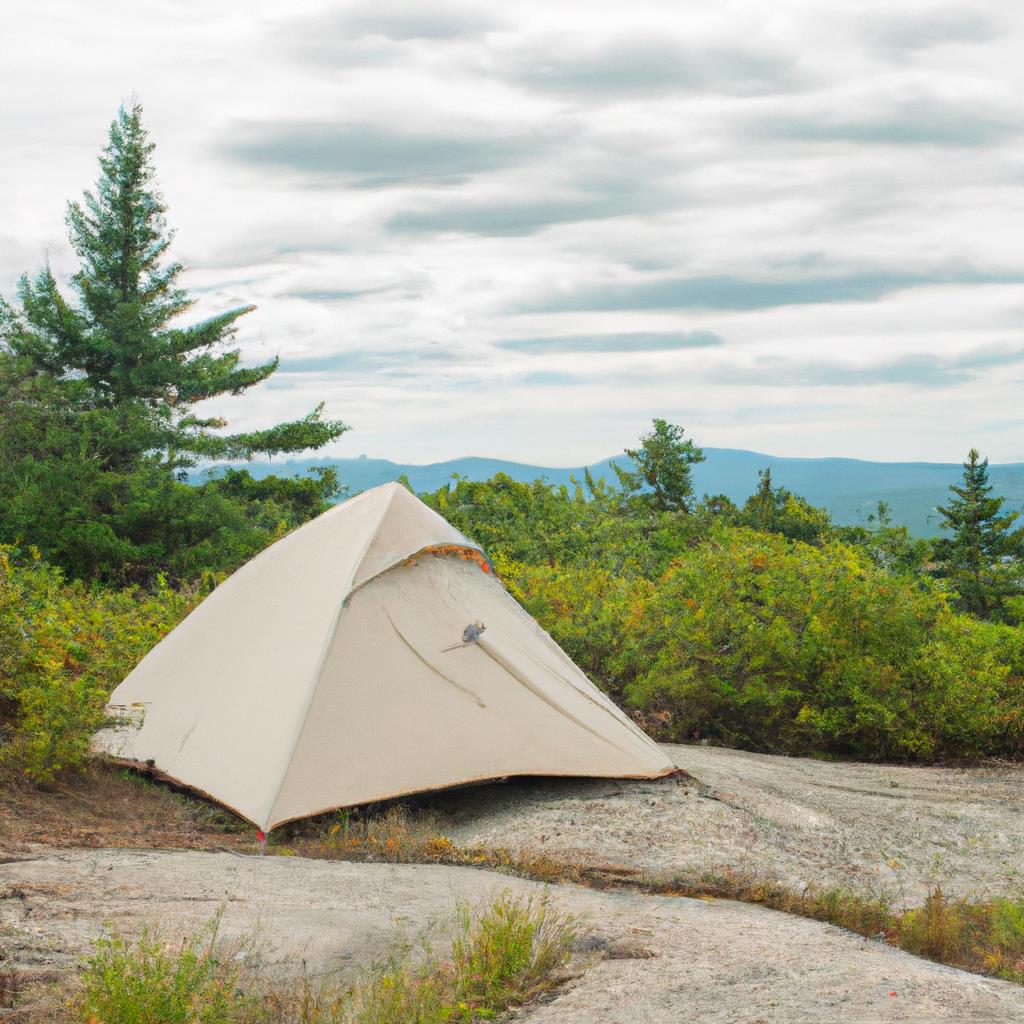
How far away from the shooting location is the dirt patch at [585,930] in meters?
4.05

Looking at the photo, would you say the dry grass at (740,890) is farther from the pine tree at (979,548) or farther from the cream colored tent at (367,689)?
the pine tree at (979,548)

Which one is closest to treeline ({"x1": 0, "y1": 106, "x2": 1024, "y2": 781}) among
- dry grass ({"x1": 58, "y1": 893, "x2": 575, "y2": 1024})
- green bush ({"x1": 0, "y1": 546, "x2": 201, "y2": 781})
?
green bush ({"x1": 0, "y1": 546, "x2": 201, "y2": 781})

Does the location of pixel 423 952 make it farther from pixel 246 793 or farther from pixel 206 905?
pixel 246 793

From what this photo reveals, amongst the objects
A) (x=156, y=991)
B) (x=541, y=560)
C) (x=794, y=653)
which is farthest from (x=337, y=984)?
(x=541, y=560)

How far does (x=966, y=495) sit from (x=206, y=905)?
29682mm

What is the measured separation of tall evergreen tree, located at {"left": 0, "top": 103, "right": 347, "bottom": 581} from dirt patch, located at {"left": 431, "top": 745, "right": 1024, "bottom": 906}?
1724 cm

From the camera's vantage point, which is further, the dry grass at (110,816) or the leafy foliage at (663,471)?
the leafy foliage at (663,471)

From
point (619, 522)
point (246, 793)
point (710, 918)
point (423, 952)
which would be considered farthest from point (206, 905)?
point (619, 522)

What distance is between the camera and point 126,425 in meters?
27.1

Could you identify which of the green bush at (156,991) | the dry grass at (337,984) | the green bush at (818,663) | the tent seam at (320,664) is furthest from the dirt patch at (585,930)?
the green bush at (818,663)

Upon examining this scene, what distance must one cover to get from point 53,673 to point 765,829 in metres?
5.24

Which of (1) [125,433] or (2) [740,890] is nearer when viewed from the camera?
(2) [740,890]

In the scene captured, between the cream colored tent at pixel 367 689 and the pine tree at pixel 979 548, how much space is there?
20.2 m

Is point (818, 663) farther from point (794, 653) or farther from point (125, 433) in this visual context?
point (125, 433)
